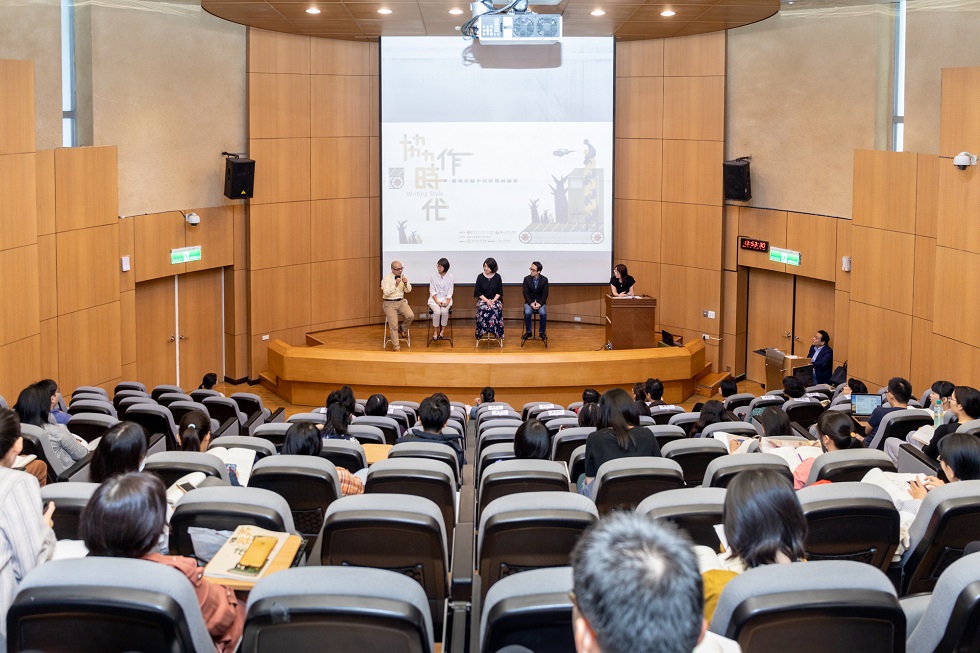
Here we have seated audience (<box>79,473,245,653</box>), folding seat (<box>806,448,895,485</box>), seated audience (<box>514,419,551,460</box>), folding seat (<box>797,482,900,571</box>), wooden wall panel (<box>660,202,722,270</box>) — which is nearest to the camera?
seated audience (<box>79,473,245,653</box>)

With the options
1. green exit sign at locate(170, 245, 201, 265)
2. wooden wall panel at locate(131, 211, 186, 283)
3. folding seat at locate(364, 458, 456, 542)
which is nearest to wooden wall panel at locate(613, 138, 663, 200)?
green exit sign at locate(170, 245, 201, 265)

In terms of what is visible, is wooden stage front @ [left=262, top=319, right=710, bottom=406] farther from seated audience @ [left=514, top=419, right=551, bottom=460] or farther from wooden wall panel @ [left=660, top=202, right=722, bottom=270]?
seated audience @ [left=514, top=419, right=551, bottom=460]

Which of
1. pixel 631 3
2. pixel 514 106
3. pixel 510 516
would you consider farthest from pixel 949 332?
pixel 510 516

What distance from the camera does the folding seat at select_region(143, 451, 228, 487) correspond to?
3.95 m

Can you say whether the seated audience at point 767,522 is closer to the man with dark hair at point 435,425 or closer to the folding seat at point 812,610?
the folding seat at point 812,610

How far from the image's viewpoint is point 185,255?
12.2 meters

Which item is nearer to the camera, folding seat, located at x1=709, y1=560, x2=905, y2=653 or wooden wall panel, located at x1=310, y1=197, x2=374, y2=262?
folding seat, located at x1=709, y1=560, x2=905, y2=653

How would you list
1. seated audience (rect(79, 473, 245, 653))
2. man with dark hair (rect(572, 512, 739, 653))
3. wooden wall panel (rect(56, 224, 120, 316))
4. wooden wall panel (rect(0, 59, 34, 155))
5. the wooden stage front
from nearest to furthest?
1. man with dark hair (rect(572, 512, 739, 653))
2. seated audience (rect(79, 473, 245, 653))
3. wooden wall panel (rect(0, 59, 34, 155))
4. wooden wall panel (rect(56, 224, 120, 316))
5. the wooden stage front

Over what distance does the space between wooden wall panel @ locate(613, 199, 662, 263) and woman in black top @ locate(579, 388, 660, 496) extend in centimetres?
924

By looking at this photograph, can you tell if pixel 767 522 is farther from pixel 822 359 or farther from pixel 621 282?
pixel 621 282

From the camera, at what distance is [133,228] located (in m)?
11.4

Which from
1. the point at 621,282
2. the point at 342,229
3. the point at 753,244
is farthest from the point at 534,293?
the point at 342,229

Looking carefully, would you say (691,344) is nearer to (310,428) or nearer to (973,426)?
(973,426)

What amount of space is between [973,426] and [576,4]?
7.44 metres
